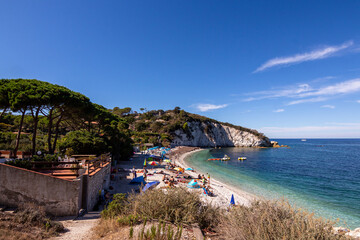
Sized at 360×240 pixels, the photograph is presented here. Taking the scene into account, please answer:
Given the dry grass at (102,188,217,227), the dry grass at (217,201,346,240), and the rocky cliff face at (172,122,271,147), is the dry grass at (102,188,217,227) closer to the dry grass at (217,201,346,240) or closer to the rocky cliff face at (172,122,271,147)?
the dry grass at (217,201,346,240)

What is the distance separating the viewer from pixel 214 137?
8406 centimetres

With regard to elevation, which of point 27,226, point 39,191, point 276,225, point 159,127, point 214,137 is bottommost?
point 27,226

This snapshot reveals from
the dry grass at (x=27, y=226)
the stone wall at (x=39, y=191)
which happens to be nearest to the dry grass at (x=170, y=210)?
Answer: the dry grass at (x=27, y=226)

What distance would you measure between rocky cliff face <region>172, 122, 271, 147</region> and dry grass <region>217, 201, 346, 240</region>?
6321cm

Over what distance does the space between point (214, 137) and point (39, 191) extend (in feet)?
262

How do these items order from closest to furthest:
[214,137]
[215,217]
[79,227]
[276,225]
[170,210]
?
[276,225] → [170,210] → [215,217] → [79,227] → [214,137]

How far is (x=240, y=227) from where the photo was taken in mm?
4605

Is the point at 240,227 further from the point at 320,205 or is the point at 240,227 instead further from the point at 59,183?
the point at 320,205

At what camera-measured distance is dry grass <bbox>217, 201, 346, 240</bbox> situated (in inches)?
154

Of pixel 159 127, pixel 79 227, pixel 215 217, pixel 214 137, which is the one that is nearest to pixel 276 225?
pixel 215 217

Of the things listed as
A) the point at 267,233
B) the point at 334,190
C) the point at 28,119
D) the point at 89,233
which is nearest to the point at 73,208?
the point at 89,233

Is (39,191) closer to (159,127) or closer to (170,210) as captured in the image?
(170,210)

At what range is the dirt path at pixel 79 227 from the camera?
602 cm

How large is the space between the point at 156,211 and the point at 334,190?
25167mm
